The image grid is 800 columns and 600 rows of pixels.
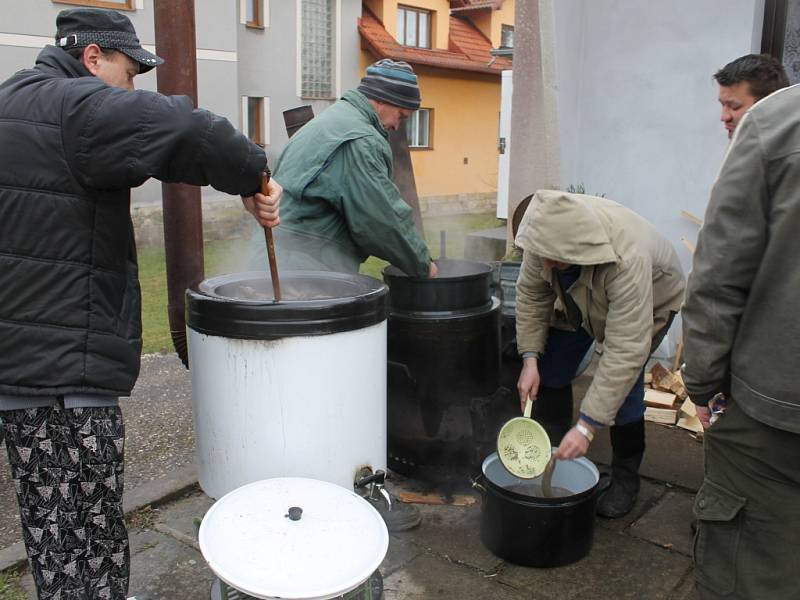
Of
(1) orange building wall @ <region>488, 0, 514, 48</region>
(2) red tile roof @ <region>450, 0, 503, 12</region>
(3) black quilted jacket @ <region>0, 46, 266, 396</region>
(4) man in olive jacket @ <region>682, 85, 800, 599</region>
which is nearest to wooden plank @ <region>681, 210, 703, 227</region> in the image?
(4) man in olive jacket @ <region>682, 85, 800, 599</region>

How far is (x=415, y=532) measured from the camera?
130 inches

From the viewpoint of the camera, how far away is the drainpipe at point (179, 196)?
331 centimetres

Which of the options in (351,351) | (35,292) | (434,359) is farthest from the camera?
(434,359)

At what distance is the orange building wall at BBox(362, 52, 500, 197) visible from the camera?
62.7ft

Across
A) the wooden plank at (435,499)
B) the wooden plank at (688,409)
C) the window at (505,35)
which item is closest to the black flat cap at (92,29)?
the wooden plank at (435,499)

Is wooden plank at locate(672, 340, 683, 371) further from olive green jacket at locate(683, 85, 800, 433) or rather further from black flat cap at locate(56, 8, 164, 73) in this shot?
black flat cap at locate(56, 8, 164, 73)

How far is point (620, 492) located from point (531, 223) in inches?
57.8

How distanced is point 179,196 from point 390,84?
1.16 metres

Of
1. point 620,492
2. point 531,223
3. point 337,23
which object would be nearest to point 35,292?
point 531,223

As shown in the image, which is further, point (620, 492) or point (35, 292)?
point (620, 492)

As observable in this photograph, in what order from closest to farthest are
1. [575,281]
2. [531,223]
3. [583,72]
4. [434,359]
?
[531,223] → [575,281] → [434,359] → [583,72]

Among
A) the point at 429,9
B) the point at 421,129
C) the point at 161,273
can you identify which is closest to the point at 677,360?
the point at 161,273

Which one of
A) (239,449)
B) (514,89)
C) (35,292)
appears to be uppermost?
(514,89)

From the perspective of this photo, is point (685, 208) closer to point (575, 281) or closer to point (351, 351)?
point (575, 281)
